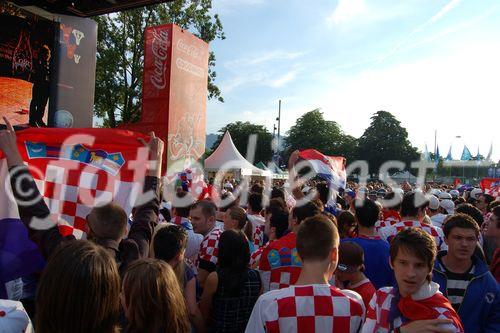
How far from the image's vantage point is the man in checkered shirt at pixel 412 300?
6.67 ft

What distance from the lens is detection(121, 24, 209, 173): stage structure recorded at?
11.2 meters

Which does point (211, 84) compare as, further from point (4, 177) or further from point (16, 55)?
point (4, 177)

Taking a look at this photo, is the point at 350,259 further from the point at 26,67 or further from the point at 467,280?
the point at 26,67

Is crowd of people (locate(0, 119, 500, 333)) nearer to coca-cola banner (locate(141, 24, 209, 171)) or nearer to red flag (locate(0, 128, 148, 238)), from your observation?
red flag (locate(0, 128, 148, 238))

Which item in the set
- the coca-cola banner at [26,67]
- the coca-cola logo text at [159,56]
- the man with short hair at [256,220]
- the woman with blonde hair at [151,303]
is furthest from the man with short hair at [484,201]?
the coca-cola banner at [26,67]

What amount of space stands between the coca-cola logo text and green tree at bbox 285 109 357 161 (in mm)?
57300

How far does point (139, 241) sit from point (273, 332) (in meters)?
1.08

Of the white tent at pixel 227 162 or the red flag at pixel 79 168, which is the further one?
the white tent at pixel 227 162

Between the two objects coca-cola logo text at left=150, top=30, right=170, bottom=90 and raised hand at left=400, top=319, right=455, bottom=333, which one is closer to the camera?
raised hand at left=400, top=319, right=455, bottom=333

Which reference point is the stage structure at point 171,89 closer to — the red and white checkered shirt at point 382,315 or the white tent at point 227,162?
the white tent at point 227,162

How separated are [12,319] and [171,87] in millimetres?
10068

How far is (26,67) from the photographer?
31.3 feet

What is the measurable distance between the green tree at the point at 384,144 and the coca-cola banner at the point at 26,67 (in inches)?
2293

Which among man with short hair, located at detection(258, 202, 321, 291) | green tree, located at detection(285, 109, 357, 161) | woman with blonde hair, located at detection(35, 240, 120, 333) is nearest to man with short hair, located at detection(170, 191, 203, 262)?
man with short hair, located at detection(258, 202, 321, 291)
